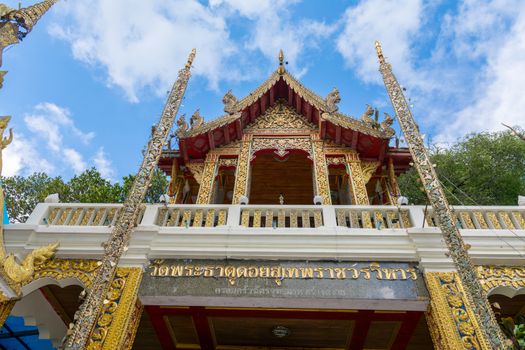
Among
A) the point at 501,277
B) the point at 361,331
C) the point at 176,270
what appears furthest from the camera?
the point at 361,331

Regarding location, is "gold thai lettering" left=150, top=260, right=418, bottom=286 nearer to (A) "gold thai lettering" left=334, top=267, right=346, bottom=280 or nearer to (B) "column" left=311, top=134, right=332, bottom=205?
(A) "gold thai lettering" left=334, top=267, right=346, bottom=280

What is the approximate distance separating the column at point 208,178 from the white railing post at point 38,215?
8.61 ft

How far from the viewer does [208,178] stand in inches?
321

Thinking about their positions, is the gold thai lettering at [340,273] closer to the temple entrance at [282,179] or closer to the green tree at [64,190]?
the temple entrance at [282,179]

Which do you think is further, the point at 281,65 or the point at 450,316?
the point at 281,65

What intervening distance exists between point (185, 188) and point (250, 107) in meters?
2.49

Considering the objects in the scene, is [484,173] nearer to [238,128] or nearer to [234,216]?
[238,128]

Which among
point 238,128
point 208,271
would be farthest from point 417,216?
point 238,128

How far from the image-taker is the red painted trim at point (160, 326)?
6217 mm

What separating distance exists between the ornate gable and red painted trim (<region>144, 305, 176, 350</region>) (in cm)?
460

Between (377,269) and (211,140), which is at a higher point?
(211,140)

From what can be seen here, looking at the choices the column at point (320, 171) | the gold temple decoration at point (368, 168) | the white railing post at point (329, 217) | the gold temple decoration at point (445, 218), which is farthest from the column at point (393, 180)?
the gold temple decoration at point (445, 218)

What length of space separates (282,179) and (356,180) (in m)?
2.70

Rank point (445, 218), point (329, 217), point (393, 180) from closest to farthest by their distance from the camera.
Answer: point (445, 218)
point (329, 217)
point (393, 180)
